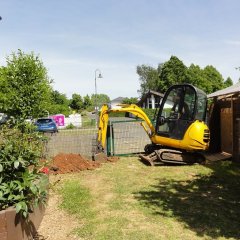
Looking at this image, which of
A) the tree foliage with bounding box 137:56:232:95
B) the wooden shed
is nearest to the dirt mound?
the wooden shed

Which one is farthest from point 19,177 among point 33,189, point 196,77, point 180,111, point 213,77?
point 213,77

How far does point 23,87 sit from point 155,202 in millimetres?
17410

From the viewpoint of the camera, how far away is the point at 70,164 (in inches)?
484

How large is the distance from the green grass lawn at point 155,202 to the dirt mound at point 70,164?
47 cm

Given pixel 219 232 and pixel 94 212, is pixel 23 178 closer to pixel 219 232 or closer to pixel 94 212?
pixel 94 212

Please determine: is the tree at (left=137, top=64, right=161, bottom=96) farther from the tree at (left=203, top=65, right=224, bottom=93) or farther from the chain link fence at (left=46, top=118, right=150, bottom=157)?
the chain link fence at (left=46, top=118, right=150, bottom=157)

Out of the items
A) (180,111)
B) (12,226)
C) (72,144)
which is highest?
(180,111)

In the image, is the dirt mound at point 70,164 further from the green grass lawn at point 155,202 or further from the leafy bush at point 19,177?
the leafy bush at point 19,177

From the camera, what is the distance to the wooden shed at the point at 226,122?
550 inches

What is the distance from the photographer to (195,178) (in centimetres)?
1076

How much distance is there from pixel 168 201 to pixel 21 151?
12.4ft

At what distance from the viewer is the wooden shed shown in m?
14.0

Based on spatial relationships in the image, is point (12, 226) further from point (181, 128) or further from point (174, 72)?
point (174, 72)

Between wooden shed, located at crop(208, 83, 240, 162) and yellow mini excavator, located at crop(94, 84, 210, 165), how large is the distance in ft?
5.55
